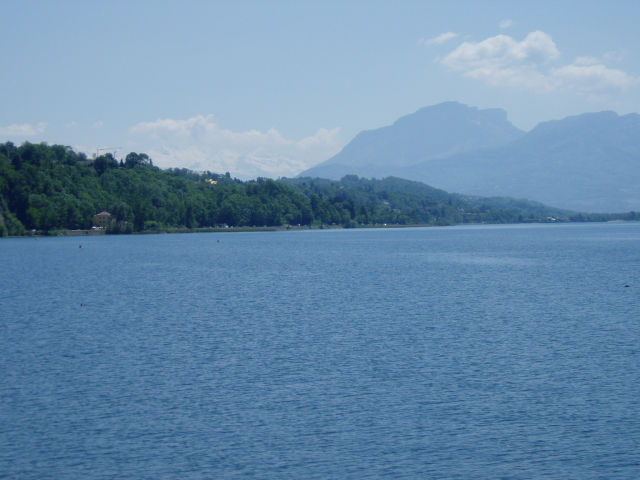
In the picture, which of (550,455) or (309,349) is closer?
(550,455)

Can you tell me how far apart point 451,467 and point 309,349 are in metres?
17.4

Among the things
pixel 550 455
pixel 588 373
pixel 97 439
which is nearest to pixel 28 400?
pixel 97 439

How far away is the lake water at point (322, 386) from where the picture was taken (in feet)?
69.5

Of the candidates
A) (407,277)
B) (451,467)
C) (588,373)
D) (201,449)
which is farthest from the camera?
(407,277)

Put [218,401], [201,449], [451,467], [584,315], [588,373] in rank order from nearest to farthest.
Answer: [451,467] < [201,449] < [218,401] < [588,373] < [584,315]

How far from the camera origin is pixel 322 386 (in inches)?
1159

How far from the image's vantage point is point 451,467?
20484mm

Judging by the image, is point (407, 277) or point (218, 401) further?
point (407, 277)

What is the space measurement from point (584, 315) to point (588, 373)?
19.7 metres

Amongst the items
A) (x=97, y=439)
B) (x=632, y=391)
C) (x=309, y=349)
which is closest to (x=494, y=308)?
(x=309, y=349)

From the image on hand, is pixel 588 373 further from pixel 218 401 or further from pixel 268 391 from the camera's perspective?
pixel 218 401

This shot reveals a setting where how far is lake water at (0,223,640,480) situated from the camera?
69.5 feet

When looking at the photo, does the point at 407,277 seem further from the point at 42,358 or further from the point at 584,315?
the point at 42,358

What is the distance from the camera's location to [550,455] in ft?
69.7
